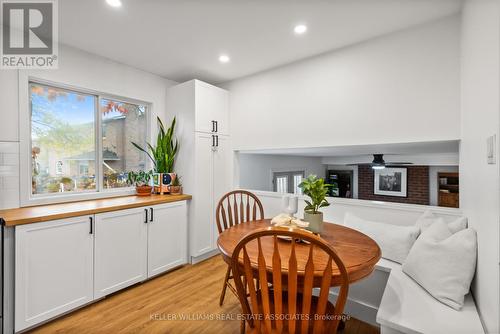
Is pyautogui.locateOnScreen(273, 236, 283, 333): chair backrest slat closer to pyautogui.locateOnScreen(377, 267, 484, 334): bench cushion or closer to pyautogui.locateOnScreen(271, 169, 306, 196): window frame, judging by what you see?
pyautogui.locateOnScreen(377, 267, 484, 334): bench cushion

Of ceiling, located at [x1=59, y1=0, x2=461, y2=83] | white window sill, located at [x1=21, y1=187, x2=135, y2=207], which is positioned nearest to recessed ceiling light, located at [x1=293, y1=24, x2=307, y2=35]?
ceiling, located at [x1=59, y1=0, x2=461, y2=83]

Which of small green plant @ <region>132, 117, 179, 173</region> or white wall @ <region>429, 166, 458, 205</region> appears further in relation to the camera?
white wall @ <region>429, 166, 458, 205</region>

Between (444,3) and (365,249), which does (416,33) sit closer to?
(444,3)

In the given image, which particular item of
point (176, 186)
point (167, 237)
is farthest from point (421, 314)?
point (176, 186)

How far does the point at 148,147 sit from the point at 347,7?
9.15 feet

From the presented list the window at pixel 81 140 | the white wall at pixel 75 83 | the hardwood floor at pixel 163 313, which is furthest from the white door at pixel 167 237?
the white wall at pixel 75 83

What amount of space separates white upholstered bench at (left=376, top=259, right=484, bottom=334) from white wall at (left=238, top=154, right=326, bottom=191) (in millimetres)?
2472

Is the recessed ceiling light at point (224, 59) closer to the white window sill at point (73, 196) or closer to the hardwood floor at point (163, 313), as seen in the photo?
the white window sill at point (73, 196)

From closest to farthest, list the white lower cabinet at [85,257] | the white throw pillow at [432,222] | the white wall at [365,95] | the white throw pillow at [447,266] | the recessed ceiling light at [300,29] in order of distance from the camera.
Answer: the white throw pillow at [447,266], the white throw pillow at [432,222], the white lower cabinet at [85,257], the white wall at [365,95], the recessed ceiling light at [300,29]

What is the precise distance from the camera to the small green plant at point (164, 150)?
3.14 metres

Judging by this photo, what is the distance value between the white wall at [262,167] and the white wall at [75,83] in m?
1.45

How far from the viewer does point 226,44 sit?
2.48 m

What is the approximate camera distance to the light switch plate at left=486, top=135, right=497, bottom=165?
97 cm

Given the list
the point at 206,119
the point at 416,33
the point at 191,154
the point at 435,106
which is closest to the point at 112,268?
the point at 191,154
